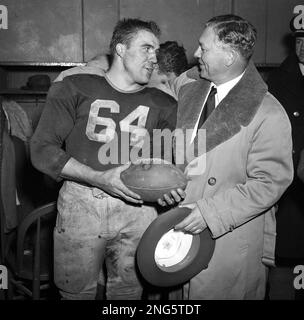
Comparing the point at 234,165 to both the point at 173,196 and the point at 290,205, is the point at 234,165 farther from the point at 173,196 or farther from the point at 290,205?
the point at 290,205

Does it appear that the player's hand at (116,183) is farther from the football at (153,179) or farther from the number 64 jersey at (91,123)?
the number 64 jersey at (91,123)

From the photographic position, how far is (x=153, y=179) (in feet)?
5.75

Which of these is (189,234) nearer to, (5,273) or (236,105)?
(236,105)

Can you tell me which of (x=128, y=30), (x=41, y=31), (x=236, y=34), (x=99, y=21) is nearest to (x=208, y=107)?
(x=236, y=34)

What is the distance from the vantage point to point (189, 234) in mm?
1924

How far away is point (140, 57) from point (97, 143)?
0.54 meters

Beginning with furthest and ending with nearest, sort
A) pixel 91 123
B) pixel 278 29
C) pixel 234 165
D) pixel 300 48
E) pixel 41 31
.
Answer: pixel 278 29 < pixel 41 31 < pixel 300 48 < pixel 91 123 < pixel 234 165

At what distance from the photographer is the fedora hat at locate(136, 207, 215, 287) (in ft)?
5.92

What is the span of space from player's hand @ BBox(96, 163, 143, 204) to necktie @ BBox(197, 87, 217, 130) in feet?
1.65

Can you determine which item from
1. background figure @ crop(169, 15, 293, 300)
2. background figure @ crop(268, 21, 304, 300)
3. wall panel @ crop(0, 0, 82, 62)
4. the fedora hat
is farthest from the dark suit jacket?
wall panel @ crop(0, 0, 82, 62)

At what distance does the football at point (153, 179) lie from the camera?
5.76ft

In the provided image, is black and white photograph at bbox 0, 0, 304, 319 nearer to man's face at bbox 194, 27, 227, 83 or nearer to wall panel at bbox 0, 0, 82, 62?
man's face at bbox 194, 27, 227, 83

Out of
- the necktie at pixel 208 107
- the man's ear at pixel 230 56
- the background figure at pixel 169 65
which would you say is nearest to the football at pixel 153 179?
the necktie at pixel 208 107

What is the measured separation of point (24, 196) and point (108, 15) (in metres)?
2.35
